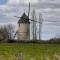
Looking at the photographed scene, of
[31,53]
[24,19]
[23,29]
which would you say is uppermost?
[31,53]

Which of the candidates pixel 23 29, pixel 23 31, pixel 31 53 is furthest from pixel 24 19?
pixel 31 53

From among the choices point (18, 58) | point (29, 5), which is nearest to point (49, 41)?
point (29, 5)

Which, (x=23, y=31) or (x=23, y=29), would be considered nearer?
(x=23, y=31)

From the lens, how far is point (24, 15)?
69.5 metres

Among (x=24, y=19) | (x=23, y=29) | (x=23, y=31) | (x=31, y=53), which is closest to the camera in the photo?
(x=31, y=53)

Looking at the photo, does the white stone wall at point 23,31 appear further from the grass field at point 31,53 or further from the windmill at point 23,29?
the grass field at point 31,53

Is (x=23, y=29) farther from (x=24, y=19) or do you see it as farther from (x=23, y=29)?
(x=24, y=19)

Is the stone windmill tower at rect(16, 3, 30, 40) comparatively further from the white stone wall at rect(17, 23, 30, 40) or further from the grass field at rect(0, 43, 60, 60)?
the grass field at rect(0, 43, 60, 60)

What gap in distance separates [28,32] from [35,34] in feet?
5.04

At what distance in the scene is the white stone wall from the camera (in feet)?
201

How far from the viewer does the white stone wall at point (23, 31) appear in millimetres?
61250

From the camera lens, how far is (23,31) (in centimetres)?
6156

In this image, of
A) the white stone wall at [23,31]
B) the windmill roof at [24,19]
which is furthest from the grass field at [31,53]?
the windmill roof at [24,19]

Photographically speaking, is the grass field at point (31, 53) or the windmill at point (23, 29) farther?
the windmill at point (23, 29)
